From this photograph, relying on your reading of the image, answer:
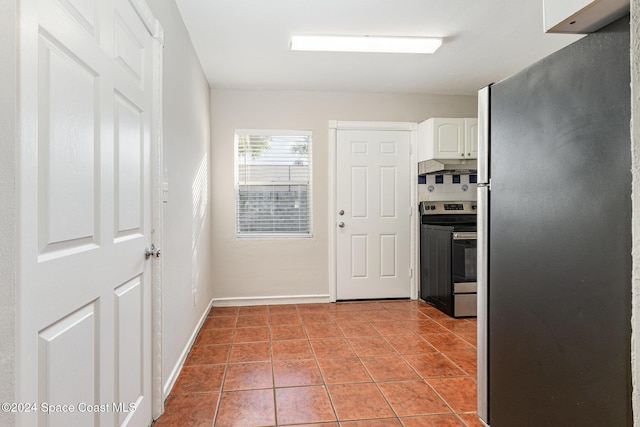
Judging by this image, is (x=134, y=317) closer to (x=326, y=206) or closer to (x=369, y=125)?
(x=326, y=206)

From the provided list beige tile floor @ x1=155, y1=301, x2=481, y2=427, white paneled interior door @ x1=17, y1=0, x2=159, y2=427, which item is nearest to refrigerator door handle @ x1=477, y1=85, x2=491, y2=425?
beige tile floor @ x1=155, y1=301, x2=481, y2=427

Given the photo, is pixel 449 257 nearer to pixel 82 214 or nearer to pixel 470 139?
pixel 470 139

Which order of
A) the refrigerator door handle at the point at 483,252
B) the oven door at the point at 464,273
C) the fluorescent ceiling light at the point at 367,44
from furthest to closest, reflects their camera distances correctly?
the oven door at the point at 464,273 → the fluorescent ceiling light at the point at 367,44 → the refrigerator door handle at the point at 483,252

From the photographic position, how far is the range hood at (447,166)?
13.0ft

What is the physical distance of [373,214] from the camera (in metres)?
4.14

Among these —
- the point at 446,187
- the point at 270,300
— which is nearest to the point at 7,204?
the point at 270,300

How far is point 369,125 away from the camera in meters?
4.10

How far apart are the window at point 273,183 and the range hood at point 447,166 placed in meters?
1.38

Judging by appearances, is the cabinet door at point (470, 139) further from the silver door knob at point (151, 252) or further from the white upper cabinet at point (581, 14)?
the silver door knob at point (151, 252)

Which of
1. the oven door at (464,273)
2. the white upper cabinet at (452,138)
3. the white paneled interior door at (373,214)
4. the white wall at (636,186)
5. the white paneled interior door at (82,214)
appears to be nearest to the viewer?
the white wall at (636,186)

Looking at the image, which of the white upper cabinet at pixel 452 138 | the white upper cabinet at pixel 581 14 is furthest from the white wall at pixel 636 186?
the white upper cabinet at pixel 452 138

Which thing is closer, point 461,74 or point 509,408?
point 509,408

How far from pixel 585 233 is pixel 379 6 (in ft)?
6.55

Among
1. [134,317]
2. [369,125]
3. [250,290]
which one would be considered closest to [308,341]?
[250,290]
